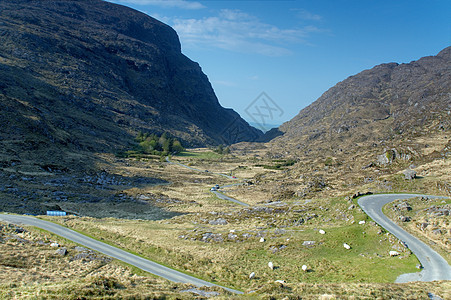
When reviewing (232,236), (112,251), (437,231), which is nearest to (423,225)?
(437,231)

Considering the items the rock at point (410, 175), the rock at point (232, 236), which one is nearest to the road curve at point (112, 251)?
the rock at point (232, 236)

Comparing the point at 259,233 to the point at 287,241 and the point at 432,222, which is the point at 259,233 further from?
the point at 432,222

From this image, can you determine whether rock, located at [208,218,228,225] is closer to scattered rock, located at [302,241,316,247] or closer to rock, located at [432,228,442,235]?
scattered rock, located at [302,241,316,247]

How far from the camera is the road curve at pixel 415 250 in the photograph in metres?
21.3

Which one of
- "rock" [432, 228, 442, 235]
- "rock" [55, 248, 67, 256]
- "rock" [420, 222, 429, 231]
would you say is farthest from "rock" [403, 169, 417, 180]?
"rock" [55, 248, 67, 256]

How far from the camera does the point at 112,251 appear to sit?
2850 cm

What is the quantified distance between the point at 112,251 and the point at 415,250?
29.5 meters

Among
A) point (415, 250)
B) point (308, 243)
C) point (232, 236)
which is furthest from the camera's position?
point (232, 236)

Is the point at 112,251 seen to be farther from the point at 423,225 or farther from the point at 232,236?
the point at 423,225

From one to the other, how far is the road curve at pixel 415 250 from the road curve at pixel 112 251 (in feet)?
47.1

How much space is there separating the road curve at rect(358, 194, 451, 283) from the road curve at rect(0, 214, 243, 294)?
1435cm

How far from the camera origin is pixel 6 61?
145 m

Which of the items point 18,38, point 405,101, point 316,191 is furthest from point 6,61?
point 405,101

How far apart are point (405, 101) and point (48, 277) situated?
219337 mm
